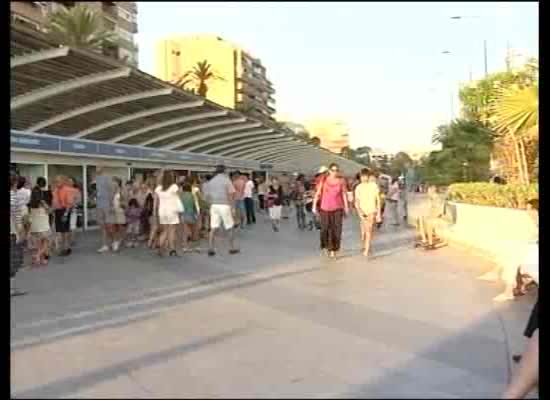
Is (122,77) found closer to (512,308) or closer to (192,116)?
(192,116)

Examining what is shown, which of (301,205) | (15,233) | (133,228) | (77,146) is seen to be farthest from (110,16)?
(15,233)

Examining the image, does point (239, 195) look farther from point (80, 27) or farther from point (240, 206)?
point (80, 27)

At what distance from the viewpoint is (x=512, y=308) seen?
6535 millimetres

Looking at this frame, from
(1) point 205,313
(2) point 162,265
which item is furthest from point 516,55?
(1) point 205,313

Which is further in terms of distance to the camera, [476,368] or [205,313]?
[205,313]

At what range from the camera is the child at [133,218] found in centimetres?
1235

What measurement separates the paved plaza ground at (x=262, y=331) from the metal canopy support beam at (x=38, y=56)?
134 inches

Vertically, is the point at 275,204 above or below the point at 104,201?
below

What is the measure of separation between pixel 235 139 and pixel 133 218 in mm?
11809

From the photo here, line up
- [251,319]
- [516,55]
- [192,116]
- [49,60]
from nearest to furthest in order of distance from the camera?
[251,319] < [49,60] < [516,55] < [192,116]

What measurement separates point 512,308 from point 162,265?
5.28 m

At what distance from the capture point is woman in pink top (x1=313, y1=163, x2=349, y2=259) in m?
10.7

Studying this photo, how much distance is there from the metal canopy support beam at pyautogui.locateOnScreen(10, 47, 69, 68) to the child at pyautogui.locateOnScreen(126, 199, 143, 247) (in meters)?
2.98

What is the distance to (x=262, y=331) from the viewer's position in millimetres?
5547
